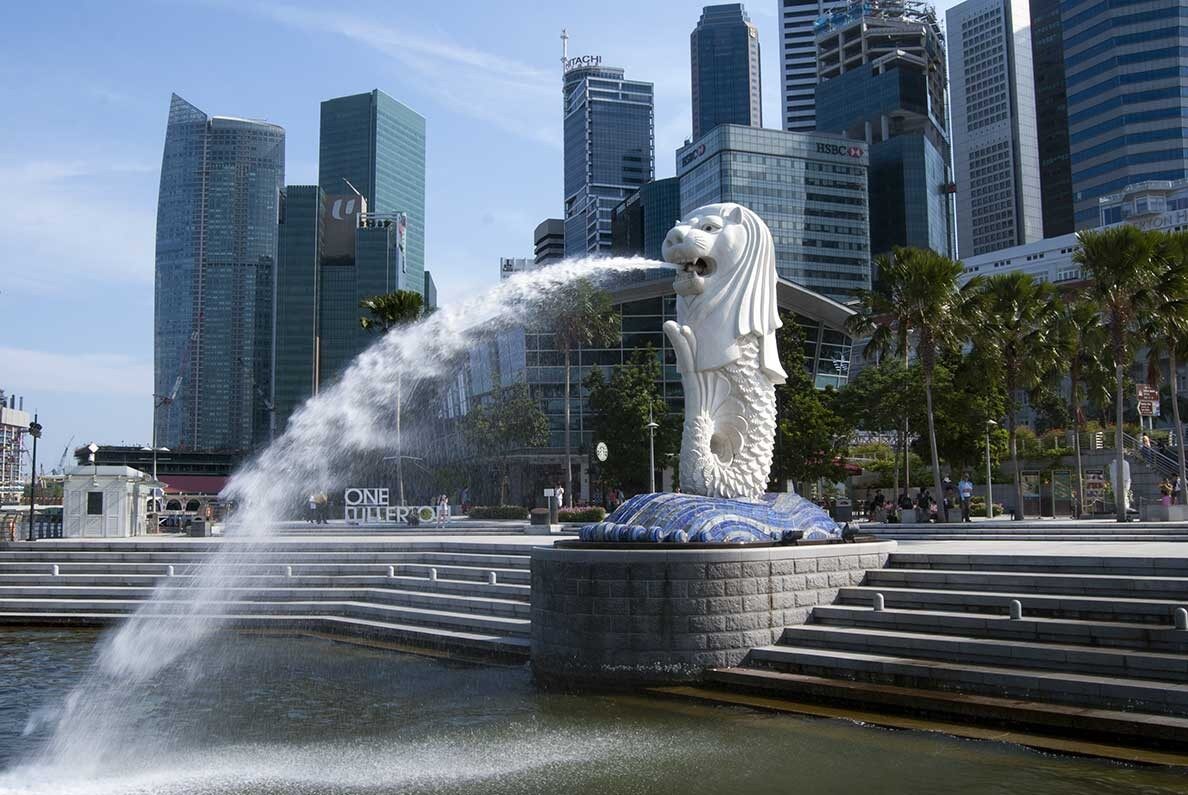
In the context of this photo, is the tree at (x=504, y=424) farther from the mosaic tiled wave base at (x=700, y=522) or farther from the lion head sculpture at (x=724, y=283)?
the mosaic tiled wave base at (x=700, y=522)

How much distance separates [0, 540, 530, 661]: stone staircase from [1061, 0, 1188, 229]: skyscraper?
133 meters

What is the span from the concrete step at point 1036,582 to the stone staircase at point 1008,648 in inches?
0.6

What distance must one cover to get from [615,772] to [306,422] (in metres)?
20.7

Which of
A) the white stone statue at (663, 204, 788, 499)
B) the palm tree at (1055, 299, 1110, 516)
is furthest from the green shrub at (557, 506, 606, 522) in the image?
the white stone statue at (663, 204, 788, 499)

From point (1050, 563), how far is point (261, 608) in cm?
1503

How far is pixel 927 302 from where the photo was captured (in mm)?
31828

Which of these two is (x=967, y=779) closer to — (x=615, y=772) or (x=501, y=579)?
(x=615, y=772)

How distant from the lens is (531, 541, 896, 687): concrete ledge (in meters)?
13.5

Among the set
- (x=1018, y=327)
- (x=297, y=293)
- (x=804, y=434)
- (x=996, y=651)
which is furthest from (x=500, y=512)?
(x=297, y=293)

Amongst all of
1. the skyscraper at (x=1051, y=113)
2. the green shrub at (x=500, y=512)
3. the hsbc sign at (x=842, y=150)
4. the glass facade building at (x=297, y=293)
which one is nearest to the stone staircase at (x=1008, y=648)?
the green shrub at (x=500, y=512)

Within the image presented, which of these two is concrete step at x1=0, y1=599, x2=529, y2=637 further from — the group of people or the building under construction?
the building under construction

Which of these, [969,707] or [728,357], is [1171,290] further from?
[969,707]

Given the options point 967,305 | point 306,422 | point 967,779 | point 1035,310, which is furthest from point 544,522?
point 967,779

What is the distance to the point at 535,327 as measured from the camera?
2121 inches
